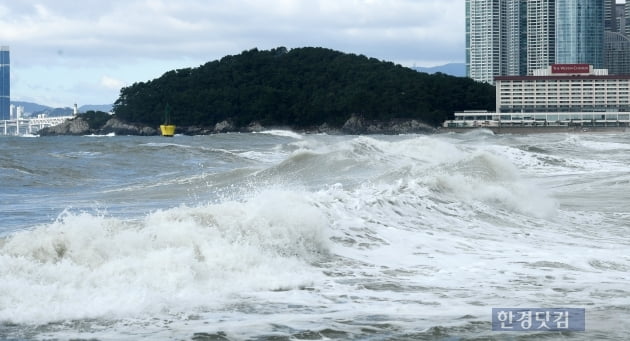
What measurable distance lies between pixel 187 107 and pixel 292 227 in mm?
144595

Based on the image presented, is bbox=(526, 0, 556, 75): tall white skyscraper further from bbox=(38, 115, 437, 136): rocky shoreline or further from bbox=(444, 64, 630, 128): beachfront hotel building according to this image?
bbox=(38, 115, 437, 136): rocky shoreline

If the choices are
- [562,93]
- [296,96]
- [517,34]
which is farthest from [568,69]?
[517,34]

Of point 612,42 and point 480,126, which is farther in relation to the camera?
point 612,42

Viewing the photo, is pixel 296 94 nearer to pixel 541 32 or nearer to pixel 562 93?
pixel 562 93

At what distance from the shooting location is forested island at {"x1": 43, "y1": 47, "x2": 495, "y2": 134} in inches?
5866

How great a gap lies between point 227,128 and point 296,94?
1305 cm

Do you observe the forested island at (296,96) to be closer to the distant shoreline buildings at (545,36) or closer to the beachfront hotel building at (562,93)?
the beachfront hotel building at (562,93)

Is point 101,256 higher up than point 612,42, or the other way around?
point 612,42

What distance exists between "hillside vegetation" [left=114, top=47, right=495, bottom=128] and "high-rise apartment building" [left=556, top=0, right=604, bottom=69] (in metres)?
28.9

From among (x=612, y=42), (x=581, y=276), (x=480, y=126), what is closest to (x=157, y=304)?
(x=581, y=276)

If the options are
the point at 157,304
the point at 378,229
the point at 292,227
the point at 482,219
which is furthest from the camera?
the point at 482,219

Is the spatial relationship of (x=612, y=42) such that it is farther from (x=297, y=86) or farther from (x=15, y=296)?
(x=15, y=296)

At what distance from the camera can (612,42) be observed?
199 m

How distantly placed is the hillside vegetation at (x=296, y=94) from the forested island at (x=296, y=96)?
0.14 metres
